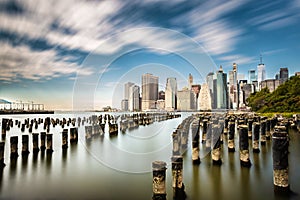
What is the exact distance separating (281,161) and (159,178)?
11.9ft

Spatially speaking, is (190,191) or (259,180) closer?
(190,191)

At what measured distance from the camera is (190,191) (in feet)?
21.7

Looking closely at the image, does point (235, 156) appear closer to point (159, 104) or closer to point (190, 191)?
point (190, 191)

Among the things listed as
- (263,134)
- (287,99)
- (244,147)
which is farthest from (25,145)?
(287,99)

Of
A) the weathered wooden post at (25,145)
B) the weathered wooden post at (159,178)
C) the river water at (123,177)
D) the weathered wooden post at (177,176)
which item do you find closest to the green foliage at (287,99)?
the river water at (123,177)

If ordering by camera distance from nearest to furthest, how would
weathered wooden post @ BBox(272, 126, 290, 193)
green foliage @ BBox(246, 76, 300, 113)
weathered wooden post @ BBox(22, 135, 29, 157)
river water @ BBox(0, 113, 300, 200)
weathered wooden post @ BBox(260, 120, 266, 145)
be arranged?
weathered wooden post @ BBox(272, 126, 290, 193)
river water @ BBox(0, 113, 300, 200)
weathered wooden post @ BBox(22, 135, 29, 157)
weathered wooden post @ BBox(260, 120, 266, 145)
green foliage @ BBox(246, 76, 300, 113)

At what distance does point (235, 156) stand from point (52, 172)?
27.7 ft

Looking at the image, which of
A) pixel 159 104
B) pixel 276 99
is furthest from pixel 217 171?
pixel 276 99

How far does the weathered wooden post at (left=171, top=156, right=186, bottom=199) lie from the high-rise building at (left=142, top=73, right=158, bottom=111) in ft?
20.9

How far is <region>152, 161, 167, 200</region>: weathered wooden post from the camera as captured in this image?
5.51m

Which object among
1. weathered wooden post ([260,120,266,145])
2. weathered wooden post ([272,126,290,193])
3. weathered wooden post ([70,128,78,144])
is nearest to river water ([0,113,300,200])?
weathered wooden post ([272,126,290,193])

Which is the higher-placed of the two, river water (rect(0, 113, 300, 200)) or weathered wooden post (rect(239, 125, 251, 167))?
weathered wooden post (rect(239, 125, 251, 167))

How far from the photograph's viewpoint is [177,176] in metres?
6.27

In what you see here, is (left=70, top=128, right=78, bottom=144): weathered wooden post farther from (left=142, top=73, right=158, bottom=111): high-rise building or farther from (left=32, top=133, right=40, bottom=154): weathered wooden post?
(left=142, top=73, right=158, bottom=111): high-rise building
